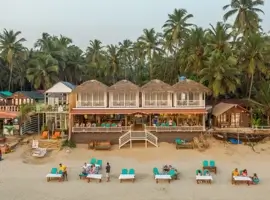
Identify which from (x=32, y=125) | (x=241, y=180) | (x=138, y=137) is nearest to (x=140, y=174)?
(x=241, y=180)

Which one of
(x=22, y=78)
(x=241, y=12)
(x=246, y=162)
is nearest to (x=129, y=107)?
(x=246, y=162)

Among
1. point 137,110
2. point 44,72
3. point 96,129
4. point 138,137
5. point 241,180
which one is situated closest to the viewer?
point 241,180

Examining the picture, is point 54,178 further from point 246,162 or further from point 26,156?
point 246,162

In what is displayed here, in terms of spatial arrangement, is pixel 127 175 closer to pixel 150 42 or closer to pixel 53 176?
pixel 53 176

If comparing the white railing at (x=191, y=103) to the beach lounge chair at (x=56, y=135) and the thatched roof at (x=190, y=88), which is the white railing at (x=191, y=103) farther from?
the beach lounge chair at (x=56, y=135)

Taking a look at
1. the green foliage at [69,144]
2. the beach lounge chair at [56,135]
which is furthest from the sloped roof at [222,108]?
the beach lounge chair at [56,135]
